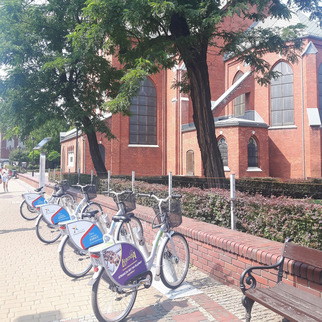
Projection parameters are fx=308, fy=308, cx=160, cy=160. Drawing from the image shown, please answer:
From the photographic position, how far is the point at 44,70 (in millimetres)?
14398

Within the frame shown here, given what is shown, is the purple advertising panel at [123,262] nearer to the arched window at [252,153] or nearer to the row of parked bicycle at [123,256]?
the row of parked bicycle at [123,256]

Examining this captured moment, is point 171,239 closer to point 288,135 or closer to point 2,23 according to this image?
point 2,23

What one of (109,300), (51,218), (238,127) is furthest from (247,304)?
(238,127)

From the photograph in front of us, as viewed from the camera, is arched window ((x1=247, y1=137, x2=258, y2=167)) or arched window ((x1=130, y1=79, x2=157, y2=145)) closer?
arched window ((x1=247, y1=137, x2=258, y2=167))

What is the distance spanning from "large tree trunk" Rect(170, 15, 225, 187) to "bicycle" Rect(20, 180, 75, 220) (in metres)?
4.22

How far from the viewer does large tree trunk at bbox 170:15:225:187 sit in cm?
961

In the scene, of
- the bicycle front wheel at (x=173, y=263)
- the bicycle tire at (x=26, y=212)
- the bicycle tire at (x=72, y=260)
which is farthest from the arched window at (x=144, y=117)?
the bicycle front wheel at (x=173, y=263)

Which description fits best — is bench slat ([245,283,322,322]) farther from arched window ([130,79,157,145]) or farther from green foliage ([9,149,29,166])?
green foliage ([9,149,29,166])

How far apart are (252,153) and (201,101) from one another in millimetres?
→ 13450

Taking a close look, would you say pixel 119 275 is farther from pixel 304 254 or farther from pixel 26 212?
pixel 26 212

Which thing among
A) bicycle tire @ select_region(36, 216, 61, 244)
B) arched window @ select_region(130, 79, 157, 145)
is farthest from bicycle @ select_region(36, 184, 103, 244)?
arched window @ select_region(130, 79, 157, 145)

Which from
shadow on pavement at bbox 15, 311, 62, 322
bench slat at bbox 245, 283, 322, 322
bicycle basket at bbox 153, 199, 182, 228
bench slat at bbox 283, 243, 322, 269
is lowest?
shadow on pavement at bbox 15, 311, 62, 322

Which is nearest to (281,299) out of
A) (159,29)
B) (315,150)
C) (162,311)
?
(162,311)

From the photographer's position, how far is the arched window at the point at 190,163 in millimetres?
25041
